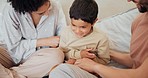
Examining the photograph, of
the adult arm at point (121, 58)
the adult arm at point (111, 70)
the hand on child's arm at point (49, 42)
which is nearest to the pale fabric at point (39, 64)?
the hand on child's arm at point (49, 42)

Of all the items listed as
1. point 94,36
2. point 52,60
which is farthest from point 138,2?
point 52,60

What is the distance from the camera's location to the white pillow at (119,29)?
62.7 inches

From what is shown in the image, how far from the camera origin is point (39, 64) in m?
1.38

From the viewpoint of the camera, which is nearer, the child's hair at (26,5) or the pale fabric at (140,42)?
the pale fabric at (140,42)

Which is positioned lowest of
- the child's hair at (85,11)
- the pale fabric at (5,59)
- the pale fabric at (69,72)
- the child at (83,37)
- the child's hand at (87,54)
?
the pale fabric at (5,59)

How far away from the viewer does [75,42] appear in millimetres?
1332

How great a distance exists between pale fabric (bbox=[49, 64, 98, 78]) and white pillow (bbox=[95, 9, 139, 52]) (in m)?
0.43

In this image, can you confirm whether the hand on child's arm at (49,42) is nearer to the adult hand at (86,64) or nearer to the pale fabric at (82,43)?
the pale fabric at (82,43)

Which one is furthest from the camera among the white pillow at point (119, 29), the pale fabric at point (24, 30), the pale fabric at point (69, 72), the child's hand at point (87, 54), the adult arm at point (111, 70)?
the white pillow at point (119, 29)

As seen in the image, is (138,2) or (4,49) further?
(4,49)

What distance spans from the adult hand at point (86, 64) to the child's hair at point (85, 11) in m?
0.19

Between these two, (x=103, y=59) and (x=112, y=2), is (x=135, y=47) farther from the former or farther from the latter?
(x=112, y=2)

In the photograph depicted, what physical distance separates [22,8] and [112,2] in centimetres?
110

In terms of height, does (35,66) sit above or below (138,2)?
below
